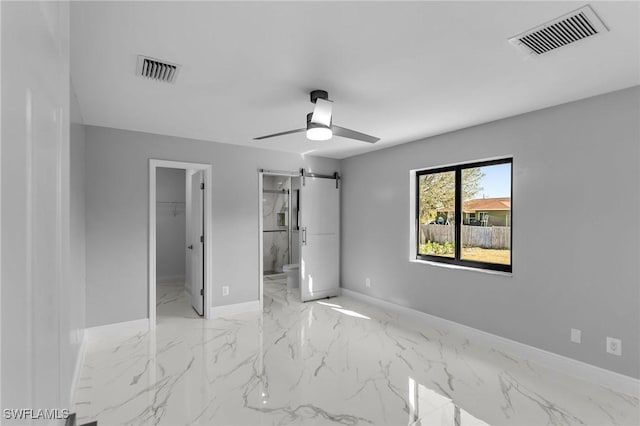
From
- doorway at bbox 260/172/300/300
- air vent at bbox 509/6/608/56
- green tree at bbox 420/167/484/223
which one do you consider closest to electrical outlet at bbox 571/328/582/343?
green tree at bbox 420/167/484/223

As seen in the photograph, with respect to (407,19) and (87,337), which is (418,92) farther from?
(87,337)

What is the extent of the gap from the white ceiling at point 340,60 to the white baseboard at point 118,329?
2.33 metres

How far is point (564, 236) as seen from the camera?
3.04 m

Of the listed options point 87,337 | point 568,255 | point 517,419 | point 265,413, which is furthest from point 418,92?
point 87,337

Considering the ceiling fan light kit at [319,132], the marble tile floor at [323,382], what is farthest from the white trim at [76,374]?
the ceiling fan light kit at [319,132]

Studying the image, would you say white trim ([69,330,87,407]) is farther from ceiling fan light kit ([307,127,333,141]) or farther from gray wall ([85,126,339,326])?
ceiling fan light kit ([307,127,333,141])

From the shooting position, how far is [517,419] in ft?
7.53

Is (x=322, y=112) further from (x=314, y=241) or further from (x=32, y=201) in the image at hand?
(x=314, y=241)

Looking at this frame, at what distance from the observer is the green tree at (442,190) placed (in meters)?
3.98

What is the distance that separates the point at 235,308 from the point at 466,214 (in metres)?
3.32

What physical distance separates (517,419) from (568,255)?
61.3 inches

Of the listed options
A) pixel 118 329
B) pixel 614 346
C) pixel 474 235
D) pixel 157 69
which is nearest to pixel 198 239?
pixel 118 329

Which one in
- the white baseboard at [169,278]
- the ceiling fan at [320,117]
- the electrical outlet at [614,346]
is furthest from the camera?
the white baseboard at [169,278]

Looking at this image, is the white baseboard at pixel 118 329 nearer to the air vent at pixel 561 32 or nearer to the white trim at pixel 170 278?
the white trim at pixel 170 278
